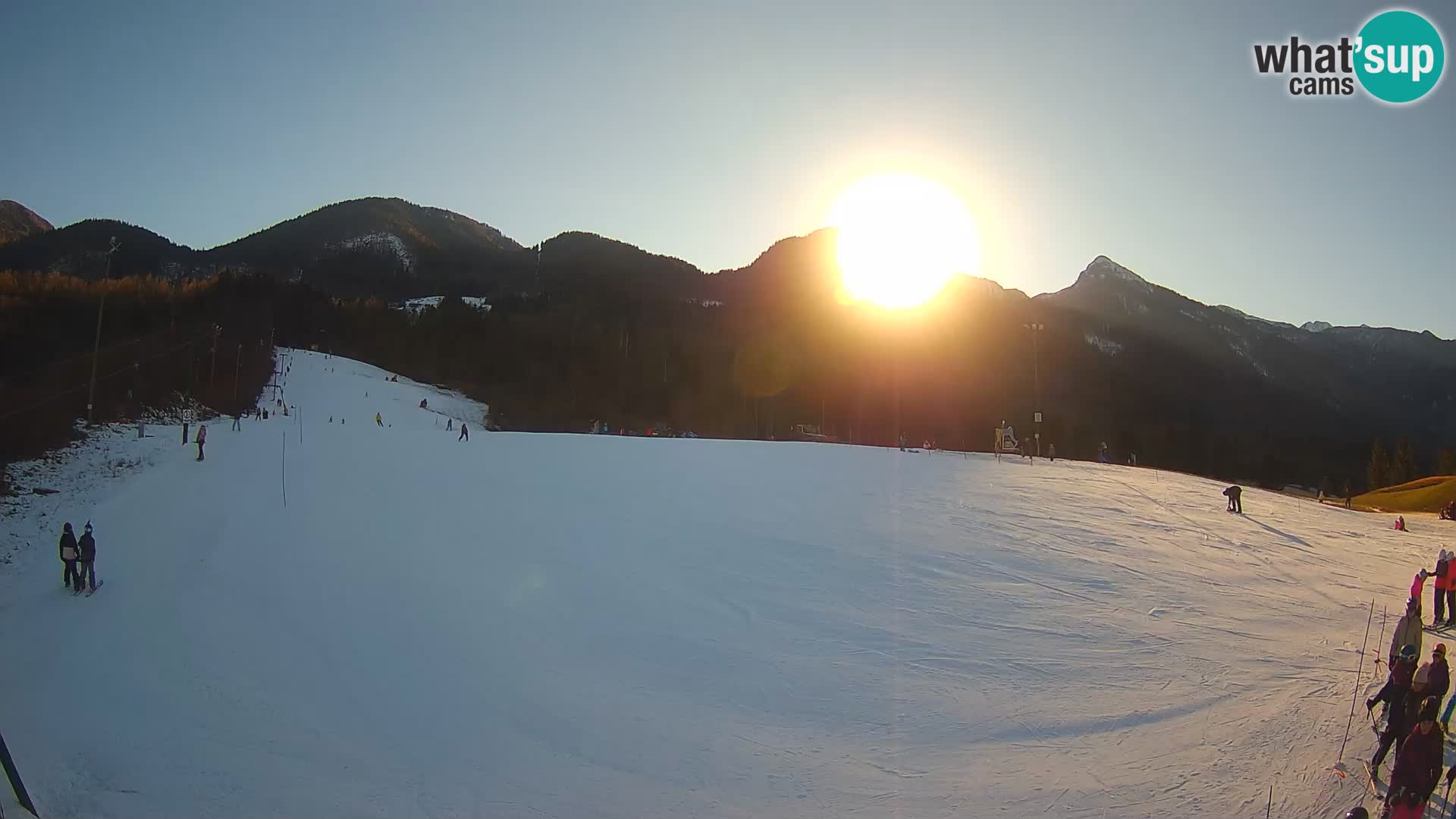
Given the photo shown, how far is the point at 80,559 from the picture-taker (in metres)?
14.2

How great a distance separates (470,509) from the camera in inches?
709

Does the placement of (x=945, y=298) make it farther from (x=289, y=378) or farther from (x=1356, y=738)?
(x=1356, y=738)

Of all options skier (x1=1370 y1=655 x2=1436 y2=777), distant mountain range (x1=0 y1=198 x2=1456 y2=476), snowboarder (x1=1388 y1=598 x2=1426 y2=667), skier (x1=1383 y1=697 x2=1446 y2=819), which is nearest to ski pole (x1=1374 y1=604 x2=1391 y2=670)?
Result: snowboarder (x1=1388 y1=598 x2=1426 y2=667)

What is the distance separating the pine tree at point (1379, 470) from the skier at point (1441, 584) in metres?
81.5

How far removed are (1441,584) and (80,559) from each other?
80.3ft

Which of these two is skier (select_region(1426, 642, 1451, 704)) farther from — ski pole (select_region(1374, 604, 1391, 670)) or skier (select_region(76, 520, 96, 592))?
skier (select_region(76, 520, 96, 592))

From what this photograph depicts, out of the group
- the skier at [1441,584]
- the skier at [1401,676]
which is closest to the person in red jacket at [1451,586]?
the skier at [1441,584]

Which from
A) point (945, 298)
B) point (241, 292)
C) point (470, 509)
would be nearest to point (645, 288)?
point (945, 298)

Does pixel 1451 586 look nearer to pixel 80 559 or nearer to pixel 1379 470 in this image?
pixel 80 559

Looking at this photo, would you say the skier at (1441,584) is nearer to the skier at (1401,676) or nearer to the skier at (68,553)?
the skier at (1401,676)

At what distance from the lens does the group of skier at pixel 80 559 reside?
14.2 metres

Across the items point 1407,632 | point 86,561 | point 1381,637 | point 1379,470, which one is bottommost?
point 86,561

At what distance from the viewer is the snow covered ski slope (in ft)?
25.6

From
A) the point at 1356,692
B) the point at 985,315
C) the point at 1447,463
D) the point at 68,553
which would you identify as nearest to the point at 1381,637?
the point at 1356,692
